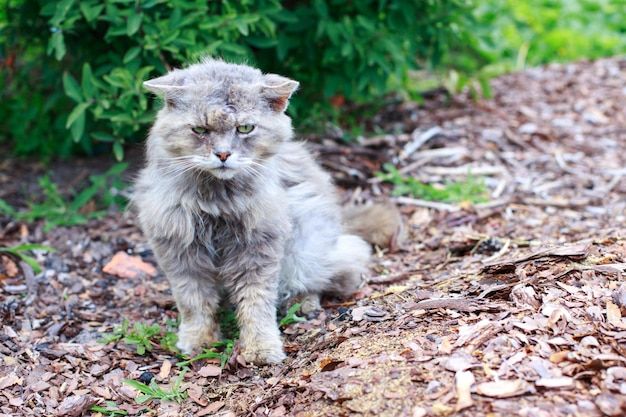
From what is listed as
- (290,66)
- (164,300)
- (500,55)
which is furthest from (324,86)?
(500,55)

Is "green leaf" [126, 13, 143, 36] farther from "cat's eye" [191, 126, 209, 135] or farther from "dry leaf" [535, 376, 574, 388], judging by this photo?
"dry leaf" [535, 376, 574, 388]

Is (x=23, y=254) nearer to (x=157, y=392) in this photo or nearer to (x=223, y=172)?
(x=157, y=392)

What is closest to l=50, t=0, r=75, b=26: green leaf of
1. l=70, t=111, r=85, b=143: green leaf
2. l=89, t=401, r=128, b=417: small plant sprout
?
l=70, t=111, r=85, b=143: green leaf

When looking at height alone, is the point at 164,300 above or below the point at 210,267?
below

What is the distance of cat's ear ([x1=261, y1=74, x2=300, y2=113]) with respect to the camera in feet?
12.3

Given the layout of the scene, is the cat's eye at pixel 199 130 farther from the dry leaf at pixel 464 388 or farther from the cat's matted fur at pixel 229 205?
the dry leaf at pixel 464 388

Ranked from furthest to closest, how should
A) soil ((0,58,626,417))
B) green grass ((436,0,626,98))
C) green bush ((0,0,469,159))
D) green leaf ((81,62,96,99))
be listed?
green grass ((436,0,626,98)) → green leaf ((81,62,96,99)) → green bush ((0,0,469,159)) → soil ((0,58,626,417))

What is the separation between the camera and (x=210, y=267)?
409 centimetres

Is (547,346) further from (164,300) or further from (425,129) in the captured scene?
(425,129)

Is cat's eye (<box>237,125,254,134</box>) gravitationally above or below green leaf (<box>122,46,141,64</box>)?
below

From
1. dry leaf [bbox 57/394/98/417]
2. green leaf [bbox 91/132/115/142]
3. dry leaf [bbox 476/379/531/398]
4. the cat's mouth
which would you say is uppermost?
the cat's mouth

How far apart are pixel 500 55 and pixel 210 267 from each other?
6223mm

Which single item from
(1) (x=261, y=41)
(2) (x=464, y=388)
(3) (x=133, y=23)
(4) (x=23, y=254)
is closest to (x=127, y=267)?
(4) (x=23, y=254)

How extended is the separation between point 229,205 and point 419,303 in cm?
121
